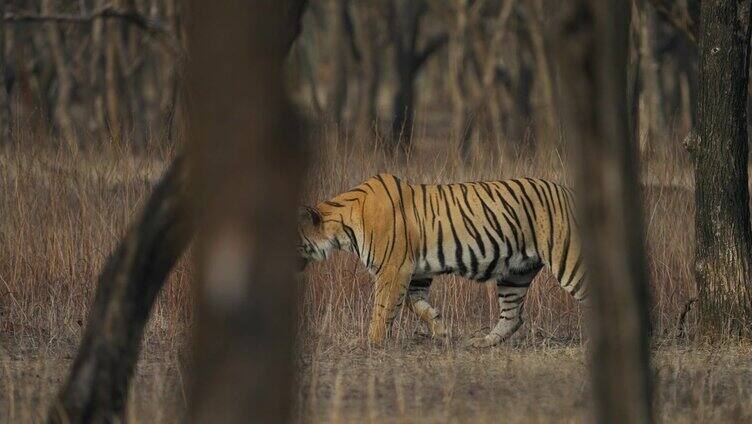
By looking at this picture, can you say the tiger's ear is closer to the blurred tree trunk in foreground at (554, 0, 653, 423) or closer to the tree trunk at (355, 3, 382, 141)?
the blurred tree trunk in foreground at (554, 0, 653, 423)

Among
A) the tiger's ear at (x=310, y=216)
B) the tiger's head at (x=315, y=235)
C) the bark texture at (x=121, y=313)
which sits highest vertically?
the tiger's ear at (x=310, y=216)

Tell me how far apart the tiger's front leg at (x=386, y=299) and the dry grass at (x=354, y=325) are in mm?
104

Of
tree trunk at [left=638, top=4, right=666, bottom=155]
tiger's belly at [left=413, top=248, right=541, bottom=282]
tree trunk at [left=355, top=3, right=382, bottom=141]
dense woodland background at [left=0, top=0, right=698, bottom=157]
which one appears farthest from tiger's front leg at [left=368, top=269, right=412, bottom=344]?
tree trunk at [left=355, top=3, right=382, bottom=141]

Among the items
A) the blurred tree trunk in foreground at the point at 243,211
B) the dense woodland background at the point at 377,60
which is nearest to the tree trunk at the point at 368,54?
the dense woodland background at the point at 377,60

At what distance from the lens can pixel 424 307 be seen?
8.24 m

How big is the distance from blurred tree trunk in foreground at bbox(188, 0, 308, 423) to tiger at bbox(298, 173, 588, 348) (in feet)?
16.5

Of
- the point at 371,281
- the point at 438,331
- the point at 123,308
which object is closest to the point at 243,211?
the point at 123,308

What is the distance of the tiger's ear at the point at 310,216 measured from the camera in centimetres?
823

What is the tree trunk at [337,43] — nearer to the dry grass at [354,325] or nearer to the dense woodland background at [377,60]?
the dense woodland background at [377,60]

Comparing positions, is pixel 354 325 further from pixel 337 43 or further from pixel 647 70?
pixel 337 43

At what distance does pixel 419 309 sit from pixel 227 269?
209 inches

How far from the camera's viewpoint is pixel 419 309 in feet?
27.1

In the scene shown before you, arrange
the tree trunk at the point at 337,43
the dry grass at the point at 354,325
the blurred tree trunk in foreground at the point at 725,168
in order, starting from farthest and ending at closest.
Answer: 1. the tree trunk at the point at 337,43
2. the blurred tree trunk in foreground at the point at 725,168
3. the dry grass at the point at 354,325

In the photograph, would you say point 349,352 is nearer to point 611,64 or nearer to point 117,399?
point 117,399
